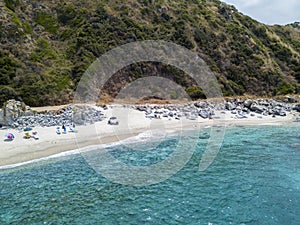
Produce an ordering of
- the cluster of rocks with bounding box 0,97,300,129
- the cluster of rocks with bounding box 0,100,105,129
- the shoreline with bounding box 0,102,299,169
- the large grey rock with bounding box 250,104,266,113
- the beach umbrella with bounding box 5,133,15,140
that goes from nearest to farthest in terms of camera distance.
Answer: the shoreline with bounding box 0,102,299,169
the beach umbrella with bounding box 5,133,15,140
the cluster of rocks with bounding box 0,100,105,129
the cluster of rocks with bounding box 0,97,300,129
the large grey rock with bounding box 250,104,266,113

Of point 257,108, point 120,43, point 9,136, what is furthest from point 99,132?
point 120,43

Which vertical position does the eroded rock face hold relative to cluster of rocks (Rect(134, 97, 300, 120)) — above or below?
above

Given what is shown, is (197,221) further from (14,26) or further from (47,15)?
(47,15)

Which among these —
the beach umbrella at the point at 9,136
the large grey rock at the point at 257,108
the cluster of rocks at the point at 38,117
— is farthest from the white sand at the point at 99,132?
the large grey rock at the point at 257,108

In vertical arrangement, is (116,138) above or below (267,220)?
above

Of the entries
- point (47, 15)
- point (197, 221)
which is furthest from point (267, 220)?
point (47, 15)

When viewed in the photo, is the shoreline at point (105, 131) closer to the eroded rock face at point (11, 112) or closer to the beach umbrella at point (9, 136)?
the beach umbrella at point (9, 136)

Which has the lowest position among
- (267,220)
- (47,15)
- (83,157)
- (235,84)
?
(267,220)

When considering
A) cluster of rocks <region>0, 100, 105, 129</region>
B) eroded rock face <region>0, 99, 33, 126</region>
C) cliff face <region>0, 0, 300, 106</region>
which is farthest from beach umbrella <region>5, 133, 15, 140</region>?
cliff face <region>0, 0, 300, 106</region>

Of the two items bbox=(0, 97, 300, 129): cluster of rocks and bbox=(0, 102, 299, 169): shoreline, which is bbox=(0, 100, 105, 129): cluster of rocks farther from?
bbox=(0, 102, 299, 169): shoreline
